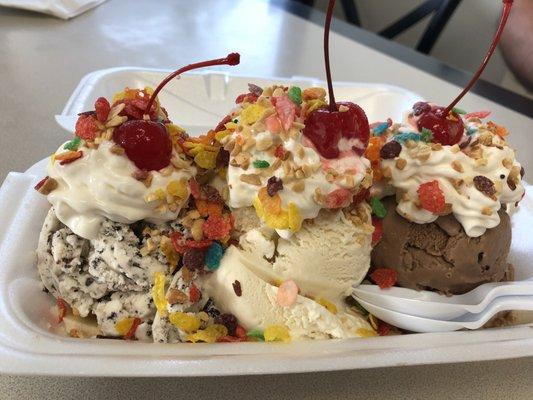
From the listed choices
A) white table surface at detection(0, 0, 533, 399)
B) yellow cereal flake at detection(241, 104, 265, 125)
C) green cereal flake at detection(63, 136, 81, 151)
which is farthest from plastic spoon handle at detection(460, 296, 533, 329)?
green cereal flake at detection(63, 136, 81, 151)

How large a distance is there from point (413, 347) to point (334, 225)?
0.87 ft

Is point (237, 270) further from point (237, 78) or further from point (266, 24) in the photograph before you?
point (266, 24)

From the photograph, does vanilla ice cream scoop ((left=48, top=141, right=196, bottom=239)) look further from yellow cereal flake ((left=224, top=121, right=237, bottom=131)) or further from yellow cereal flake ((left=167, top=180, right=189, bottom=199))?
yellow cereal flake ((left=224, top=121, right=237, bottom=131))

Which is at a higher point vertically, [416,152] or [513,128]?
[416,152]

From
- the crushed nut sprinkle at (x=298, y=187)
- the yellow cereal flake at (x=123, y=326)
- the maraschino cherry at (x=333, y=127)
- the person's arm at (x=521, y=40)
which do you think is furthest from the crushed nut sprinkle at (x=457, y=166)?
the person's arm at (x=521, y=40)

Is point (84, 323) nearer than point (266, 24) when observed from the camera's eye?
Yes

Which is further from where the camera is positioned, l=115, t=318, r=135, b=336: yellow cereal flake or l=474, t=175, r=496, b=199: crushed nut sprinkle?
l=474, t=175, r=496, b=199: crushed nut sprinkle

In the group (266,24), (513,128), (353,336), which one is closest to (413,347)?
(353,336)

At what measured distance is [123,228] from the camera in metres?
0.96

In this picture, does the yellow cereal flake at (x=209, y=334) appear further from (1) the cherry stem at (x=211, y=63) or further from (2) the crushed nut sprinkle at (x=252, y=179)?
(1) the cherry stem at (x=211, y=63)

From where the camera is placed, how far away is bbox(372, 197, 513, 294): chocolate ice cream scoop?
110 cm

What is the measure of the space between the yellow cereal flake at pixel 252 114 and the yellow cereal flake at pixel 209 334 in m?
0.39

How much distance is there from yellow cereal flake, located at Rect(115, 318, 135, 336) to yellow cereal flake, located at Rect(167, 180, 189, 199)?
0.81ft

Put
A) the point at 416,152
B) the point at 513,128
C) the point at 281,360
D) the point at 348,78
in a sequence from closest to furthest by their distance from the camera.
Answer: the point at 281,360
the point at 416,152
the point at 513,128
the point at 348,78
